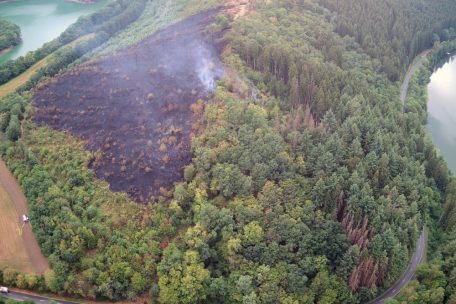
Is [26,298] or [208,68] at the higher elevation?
[208,68]

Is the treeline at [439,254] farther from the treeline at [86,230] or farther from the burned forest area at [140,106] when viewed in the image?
the burned forest area at [140,106]

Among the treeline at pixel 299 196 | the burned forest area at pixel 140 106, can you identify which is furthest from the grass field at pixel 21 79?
the treeline at pixel 299 196

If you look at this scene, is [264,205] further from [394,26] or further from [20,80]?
[394,26]

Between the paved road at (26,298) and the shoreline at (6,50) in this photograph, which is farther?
the shoreline at (6,50)

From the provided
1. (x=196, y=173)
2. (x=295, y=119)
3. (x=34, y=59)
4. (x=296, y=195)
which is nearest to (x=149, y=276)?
(x=196, y=173)

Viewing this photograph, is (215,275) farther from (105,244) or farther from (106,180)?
(106,180)

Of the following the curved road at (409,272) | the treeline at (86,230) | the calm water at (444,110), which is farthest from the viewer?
the calm water at (444,110)

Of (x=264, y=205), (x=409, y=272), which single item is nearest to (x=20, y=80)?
(x=264, y=205)
